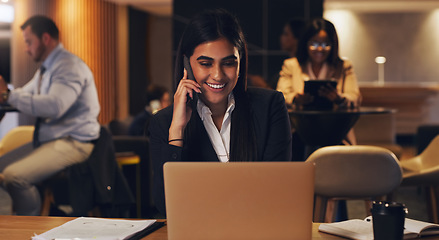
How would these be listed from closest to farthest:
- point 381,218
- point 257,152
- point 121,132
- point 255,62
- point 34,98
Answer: point 381,218 < point 257,152 < point 34,98 < point 121,132 < point 255,62

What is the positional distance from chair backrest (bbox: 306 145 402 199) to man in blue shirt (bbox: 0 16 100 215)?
156cm

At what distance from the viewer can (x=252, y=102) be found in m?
1.98

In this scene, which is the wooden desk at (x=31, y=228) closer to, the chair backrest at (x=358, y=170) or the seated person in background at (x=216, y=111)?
the seated person in background at (x=216, y=111)

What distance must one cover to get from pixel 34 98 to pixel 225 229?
8.16 feet

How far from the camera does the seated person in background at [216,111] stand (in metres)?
1.85

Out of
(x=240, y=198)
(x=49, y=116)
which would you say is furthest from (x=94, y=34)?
A: (x=240, y=198)

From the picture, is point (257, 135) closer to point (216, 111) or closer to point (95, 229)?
point (216, 111)

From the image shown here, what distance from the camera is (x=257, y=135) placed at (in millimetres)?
1954

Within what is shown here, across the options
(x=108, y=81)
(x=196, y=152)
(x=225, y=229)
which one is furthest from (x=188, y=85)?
(x=108, y=81)

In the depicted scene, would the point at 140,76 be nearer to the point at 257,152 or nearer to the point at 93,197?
the point at 93,197

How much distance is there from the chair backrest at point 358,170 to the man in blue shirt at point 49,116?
5.13 feet

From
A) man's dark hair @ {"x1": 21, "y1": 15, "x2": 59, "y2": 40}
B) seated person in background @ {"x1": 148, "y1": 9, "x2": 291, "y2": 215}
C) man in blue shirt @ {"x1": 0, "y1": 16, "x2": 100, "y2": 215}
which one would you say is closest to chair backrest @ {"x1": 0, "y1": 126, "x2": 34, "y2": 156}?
man in blue shirt @ {"x1": 0, "y1": 16, "x2": 100, "y2": 215}

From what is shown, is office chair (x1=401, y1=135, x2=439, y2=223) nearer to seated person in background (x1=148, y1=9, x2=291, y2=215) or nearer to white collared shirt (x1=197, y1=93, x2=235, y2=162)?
seated person in background (x1=148, y1=9, x2=291, y2=215)

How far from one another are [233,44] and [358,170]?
1177 mm
